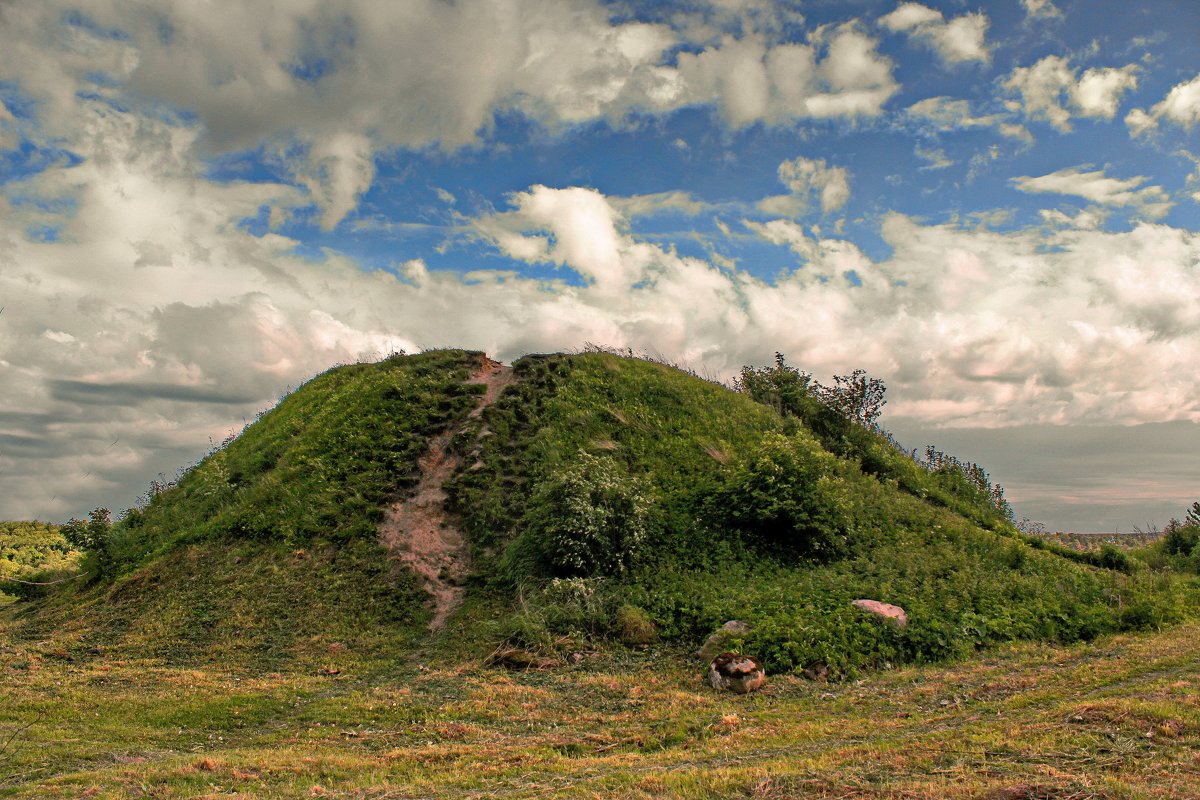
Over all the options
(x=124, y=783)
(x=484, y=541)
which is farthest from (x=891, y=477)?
(x=124, y=783)

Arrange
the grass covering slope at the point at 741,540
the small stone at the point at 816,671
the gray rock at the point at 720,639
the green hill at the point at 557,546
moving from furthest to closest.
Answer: the green hill at the point at 557,546 → the grass covering slope at the point at 741,540 → the gray rock at the point at 720,639 → the small stone at the point at 816,671

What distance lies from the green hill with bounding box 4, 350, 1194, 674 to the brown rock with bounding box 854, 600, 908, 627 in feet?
0.73

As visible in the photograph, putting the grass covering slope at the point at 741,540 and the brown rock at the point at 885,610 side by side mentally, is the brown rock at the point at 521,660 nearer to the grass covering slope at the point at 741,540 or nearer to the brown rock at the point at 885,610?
the grass covering slope at the point at 741,540

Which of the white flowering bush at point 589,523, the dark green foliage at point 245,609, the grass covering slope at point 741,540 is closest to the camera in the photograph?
the grass covering slope at point 741,540

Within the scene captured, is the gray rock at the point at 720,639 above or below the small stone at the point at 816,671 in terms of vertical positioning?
above

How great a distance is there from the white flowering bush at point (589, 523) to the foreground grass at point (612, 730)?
318 centimetres

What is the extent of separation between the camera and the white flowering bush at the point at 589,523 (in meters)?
16.8

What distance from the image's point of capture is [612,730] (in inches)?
396

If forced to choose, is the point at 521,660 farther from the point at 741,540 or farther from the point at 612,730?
the point at 741,540

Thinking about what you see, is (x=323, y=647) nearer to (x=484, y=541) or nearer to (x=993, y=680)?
(x=484, y=541)

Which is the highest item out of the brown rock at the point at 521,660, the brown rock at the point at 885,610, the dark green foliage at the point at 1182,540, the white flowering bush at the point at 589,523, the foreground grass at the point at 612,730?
the white flowering bush at the point at 589,523

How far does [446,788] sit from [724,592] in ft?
29.9

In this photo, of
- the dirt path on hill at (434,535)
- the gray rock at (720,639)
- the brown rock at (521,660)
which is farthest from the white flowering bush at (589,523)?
the gray rock at (720,639)

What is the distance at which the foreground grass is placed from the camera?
283 inches
